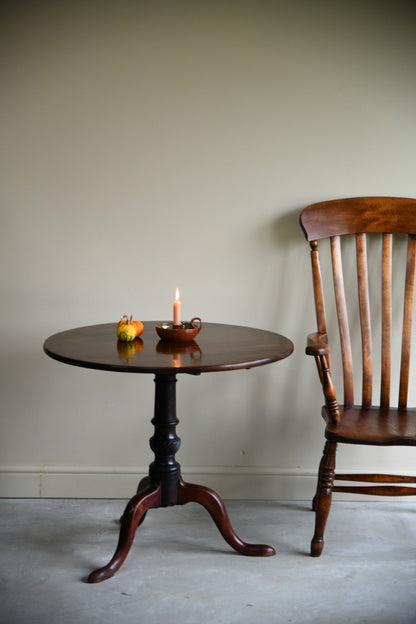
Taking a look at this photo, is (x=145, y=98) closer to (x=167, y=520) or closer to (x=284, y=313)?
(x=284, y=313)

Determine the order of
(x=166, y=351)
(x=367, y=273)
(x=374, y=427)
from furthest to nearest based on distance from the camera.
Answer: (x=367, y=273) → (x=374, y=427) → (x=166, y=351)

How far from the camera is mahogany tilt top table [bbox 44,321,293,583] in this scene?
1.69m

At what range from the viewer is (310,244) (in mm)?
2404

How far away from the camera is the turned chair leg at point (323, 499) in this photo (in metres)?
2.07

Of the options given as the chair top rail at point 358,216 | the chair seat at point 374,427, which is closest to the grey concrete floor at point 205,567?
the chair seat at point 374,427

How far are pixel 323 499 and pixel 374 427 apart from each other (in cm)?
31

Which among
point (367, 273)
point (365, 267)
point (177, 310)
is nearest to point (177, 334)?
point (177, 310)

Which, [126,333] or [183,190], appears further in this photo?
[183,190]

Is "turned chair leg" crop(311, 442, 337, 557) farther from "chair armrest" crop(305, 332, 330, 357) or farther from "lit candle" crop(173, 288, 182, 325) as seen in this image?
"lit candle" crop(173, 288, 182, 325)

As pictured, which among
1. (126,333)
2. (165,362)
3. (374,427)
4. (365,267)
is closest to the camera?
(165,362)

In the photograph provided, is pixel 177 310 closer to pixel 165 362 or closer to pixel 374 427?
pixel 165 362

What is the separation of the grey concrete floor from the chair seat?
18.3 inches

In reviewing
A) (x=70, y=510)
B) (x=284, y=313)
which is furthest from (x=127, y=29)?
(x=70, y=510)

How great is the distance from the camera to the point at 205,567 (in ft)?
6.60
